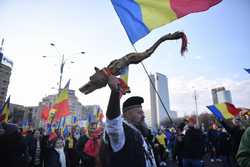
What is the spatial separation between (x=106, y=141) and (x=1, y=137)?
3933mm

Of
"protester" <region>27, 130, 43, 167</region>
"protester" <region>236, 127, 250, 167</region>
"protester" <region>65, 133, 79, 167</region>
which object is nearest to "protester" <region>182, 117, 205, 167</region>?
"protester" <region>236, 127, 250, 167</region>

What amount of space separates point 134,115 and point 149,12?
1.91 meters

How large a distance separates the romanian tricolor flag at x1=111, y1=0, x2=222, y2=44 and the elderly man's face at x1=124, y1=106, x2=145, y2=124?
3.82 ft

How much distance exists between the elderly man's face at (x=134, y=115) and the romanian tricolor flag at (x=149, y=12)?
1.16m

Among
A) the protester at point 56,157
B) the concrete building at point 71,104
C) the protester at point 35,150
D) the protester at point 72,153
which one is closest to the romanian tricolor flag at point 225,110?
the protester at point 56,157

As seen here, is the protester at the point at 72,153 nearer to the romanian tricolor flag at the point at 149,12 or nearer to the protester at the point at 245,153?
the romanian tricolor flag at the point at 149,12

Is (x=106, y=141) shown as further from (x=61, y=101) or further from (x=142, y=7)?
(x=61, y=101)

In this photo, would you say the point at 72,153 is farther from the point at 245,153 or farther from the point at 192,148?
the point at 245,153

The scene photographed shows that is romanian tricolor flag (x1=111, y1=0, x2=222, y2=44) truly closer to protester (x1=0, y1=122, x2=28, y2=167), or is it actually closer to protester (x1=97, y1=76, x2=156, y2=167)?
protester (x1=97, y1=76, x2=156, y2=167)

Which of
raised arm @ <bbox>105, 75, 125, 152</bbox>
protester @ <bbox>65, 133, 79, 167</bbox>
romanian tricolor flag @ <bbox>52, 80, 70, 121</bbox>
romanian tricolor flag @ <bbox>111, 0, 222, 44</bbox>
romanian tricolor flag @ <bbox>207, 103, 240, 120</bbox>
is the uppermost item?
romanian tricolor flag @ <bbox>111, 0, 222, 44</bbox>

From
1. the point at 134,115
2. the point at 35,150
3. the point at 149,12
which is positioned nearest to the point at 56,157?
the point at 35,150

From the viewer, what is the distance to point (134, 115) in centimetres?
296

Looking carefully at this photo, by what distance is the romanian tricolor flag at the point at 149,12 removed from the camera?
3615mm

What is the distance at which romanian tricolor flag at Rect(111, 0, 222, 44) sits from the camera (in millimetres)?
3615
